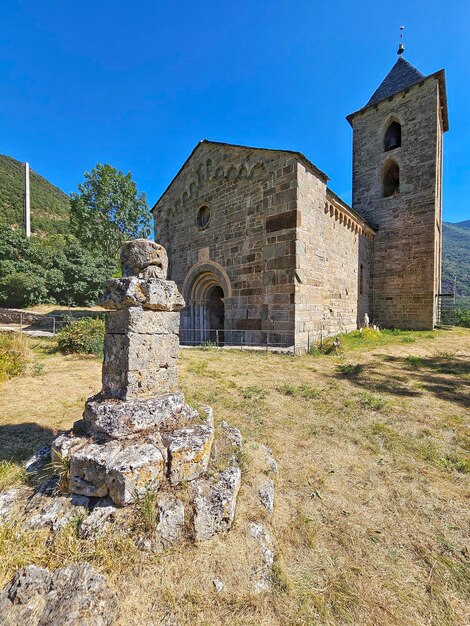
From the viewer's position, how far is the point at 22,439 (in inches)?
125

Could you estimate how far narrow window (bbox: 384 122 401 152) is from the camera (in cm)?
1484

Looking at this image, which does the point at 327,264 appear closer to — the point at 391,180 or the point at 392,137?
the point at 391,180

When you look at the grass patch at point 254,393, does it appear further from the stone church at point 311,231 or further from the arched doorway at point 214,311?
the arched doorway at point 214,311

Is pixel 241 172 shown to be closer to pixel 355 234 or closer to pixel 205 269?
pixel 205 269

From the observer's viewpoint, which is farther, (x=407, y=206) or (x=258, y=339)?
(x=407, y=206)

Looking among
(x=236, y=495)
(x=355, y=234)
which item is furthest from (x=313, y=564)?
(x=355, y=234)

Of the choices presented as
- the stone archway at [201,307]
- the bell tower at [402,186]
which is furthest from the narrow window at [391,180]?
the stone archway at [201,307]

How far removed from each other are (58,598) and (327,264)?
33.1 ft

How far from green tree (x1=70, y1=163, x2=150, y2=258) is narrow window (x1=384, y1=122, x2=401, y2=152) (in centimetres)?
2034

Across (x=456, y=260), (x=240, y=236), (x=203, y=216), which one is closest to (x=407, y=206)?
(x=240, y=236)

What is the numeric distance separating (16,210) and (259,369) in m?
41.5

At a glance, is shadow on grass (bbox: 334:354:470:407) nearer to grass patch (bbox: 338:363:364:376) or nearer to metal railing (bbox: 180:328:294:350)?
grass patch (bbox: 338:363:364:376)

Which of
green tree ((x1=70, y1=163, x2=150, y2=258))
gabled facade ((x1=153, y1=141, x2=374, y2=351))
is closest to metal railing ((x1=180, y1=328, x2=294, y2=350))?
gabled facade ((x1=153, y1=141, x2=374, y2=351))

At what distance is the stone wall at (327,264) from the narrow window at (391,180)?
3.15 metres
